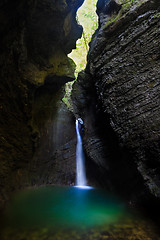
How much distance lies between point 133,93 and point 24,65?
4545 millimetres

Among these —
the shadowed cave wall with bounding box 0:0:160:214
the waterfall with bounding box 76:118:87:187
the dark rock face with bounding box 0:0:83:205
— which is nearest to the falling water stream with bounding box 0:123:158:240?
the shadowed cave wall with bounding box 0:0:160:214

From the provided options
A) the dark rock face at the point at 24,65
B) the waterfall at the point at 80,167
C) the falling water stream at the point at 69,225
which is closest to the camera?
the falling water stream at the point at 69,225

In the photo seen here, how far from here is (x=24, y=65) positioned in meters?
6.05

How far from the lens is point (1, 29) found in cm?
404

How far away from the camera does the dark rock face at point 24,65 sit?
4490mm

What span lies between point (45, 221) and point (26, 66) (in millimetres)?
5684

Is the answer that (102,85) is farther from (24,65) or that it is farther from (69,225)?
(69,225)

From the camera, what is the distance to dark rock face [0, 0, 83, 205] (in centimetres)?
449

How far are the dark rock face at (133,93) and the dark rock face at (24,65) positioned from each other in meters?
2.44

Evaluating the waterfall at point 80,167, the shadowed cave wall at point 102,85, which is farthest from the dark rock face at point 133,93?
the waterfall at point 80,167

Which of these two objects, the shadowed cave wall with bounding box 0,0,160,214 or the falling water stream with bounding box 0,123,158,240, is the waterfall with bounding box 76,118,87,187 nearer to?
the shadowed cave wall with bounding box 0,0,160,214

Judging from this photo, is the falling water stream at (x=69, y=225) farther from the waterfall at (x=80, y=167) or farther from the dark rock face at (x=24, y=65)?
the waterfall at (x=80, y=167)

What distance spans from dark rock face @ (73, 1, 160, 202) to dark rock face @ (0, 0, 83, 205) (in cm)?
244

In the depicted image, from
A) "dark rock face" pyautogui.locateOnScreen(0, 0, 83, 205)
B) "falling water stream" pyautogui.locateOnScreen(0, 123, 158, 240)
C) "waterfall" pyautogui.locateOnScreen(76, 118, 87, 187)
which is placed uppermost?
"dark rock face" pyautogui.locateOnScreen(0, 0, 83, 205)
